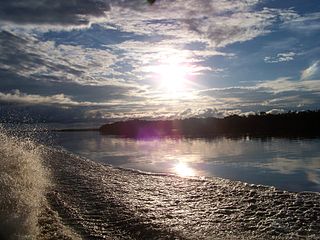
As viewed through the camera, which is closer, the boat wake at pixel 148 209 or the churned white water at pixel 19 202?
the churned white water at pixel 19 202

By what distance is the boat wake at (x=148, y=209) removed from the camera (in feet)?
37.4

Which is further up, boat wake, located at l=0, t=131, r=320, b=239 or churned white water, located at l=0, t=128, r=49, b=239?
churned white water, located at l=0, t=128, r=49, b=239

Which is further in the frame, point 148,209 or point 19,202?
point 148,209

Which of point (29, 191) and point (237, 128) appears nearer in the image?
point (29, 191)

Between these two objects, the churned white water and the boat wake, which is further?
the boat wake

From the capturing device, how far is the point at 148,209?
14547 mm

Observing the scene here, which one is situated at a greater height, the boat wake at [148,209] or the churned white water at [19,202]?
the churned white water at [19,202]

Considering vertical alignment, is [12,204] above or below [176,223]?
above

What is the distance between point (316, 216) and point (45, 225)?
862 centimetres

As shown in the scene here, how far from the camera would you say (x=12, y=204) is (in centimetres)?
1203

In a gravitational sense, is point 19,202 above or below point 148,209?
above

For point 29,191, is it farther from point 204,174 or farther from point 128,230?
point 204,174

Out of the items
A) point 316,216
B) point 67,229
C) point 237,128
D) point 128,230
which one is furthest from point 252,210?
point 237,128

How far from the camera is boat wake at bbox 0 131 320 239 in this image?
1141 cm
